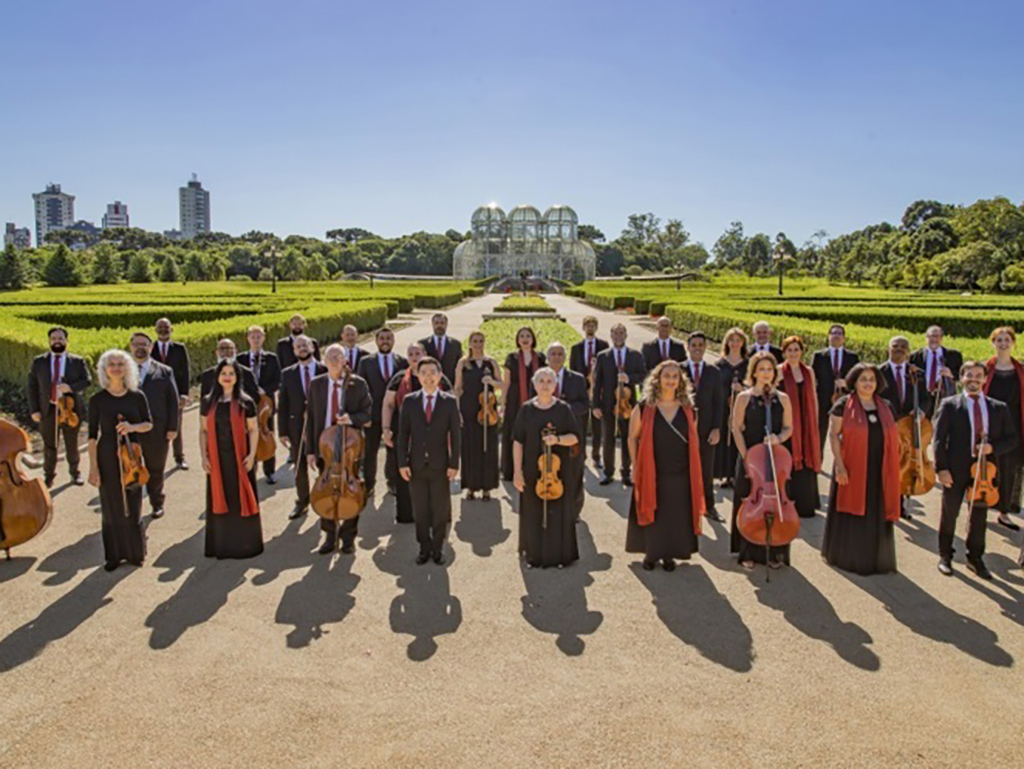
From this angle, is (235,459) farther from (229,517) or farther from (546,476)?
(546,476)

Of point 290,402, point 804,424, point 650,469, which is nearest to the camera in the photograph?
point 650,469

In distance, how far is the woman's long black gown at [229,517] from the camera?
19.3 ft

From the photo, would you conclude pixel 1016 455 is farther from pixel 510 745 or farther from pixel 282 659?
pixel 282 659

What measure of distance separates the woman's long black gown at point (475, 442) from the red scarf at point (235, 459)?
2399 mm

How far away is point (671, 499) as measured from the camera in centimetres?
576

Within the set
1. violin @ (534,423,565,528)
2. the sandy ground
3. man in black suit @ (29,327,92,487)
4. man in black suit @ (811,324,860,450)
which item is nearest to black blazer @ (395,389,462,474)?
violin @ (534,423,565,528)

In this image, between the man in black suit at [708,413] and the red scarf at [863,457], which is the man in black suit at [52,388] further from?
the red scarf at [863,457]

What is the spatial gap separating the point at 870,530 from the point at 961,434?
3.48 feet

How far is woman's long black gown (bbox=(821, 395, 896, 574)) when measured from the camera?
5590mm

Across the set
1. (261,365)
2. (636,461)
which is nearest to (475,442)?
(636,461)

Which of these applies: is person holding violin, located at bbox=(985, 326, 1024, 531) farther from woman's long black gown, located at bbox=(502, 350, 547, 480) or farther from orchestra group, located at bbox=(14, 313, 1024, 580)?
woman's long black gown, located at bbox=(502, 350, 547, 480)

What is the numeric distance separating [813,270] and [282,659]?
10482 cm

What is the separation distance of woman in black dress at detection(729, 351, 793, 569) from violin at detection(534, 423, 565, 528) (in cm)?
147

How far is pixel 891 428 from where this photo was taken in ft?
18.3
